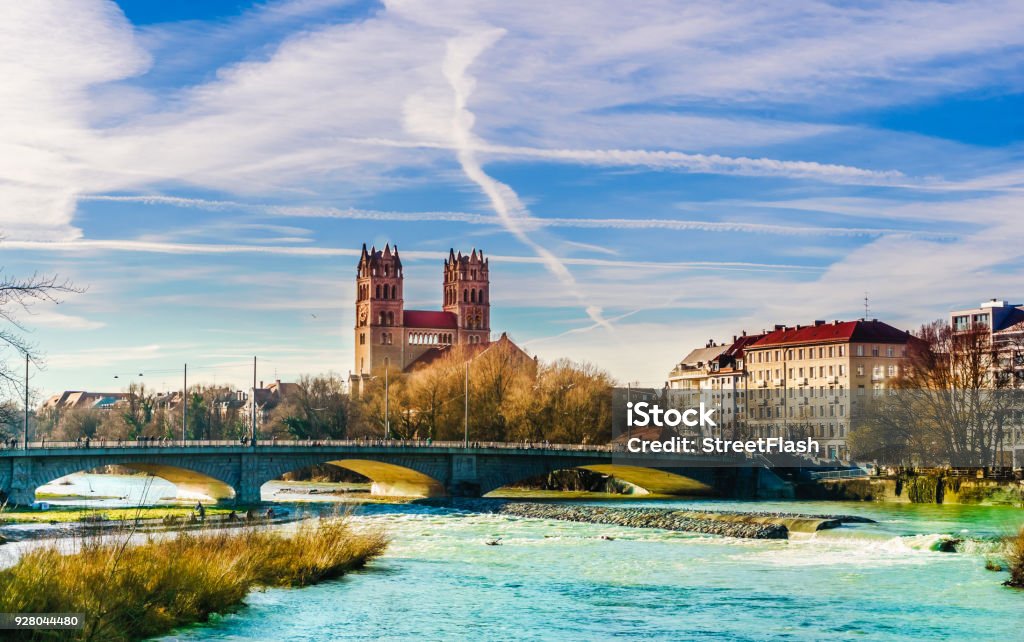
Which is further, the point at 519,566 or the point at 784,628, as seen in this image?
the point at 519,566

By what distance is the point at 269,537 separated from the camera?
128 ft

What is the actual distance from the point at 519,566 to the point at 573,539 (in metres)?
12.5

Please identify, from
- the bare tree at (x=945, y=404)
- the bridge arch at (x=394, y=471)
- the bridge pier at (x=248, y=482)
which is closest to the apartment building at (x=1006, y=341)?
the bare tree at (x=945, y=404)

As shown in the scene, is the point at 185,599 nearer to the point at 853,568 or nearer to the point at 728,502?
the point at 853,568

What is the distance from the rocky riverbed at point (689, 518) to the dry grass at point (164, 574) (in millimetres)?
24038

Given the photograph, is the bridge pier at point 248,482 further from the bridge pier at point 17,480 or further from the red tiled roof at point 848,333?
the red tiled roof at point 848,333

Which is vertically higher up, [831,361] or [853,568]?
[831,361]

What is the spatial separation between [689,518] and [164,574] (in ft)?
136

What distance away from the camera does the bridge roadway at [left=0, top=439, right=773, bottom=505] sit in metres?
73.2

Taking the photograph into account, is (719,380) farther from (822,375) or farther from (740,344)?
(822,375)

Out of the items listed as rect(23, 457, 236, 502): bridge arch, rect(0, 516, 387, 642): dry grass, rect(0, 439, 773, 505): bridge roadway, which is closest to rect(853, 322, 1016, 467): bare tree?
rect(0, 439, 773, 505): bridge roadway

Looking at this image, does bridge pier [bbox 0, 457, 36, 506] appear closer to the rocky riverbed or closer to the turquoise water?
the turquoise water

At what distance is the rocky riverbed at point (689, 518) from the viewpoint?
2357 inches

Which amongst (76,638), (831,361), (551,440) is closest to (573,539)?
(76,638)
